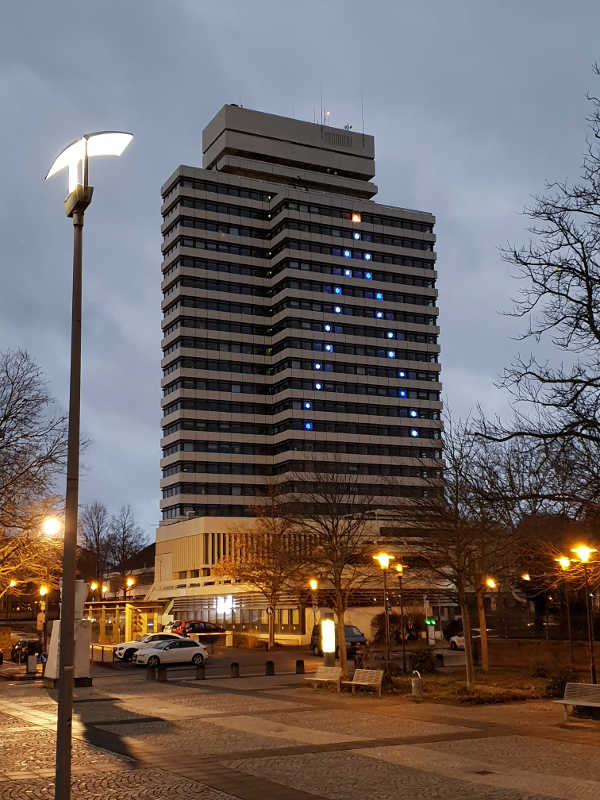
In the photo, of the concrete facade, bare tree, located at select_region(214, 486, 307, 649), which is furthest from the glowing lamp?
the concrete facade

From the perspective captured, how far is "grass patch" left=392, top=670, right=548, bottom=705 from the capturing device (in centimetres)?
2514

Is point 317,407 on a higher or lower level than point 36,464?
higher

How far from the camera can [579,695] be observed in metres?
21.0

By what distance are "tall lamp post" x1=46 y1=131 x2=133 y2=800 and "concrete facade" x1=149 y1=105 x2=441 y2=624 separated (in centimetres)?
10194

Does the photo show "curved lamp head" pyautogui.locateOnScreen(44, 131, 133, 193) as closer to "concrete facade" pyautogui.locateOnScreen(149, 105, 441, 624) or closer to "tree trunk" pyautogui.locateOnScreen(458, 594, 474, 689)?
"tree trunk" pyautogui.locateOnScreen(458, 594, 474, 689)

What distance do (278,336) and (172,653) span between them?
82.2 meters

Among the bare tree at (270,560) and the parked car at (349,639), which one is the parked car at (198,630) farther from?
the parked car at (349,639)

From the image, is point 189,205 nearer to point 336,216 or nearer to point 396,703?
point 336,216

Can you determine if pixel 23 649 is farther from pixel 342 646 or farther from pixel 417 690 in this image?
pixel 417 690

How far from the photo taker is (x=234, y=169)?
13462 centimetres

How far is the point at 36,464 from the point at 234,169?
10261 cm

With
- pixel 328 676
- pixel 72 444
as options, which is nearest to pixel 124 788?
pixel 72 444

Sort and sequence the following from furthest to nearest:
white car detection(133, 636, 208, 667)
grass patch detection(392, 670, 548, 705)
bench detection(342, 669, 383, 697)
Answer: white car detection(133, 636, 208, 667), bench detection(342, 669, 383, 697), grass patch detection(392, 670, 548, 705)

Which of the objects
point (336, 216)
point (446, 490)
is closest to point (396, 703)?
point (446, 490)
